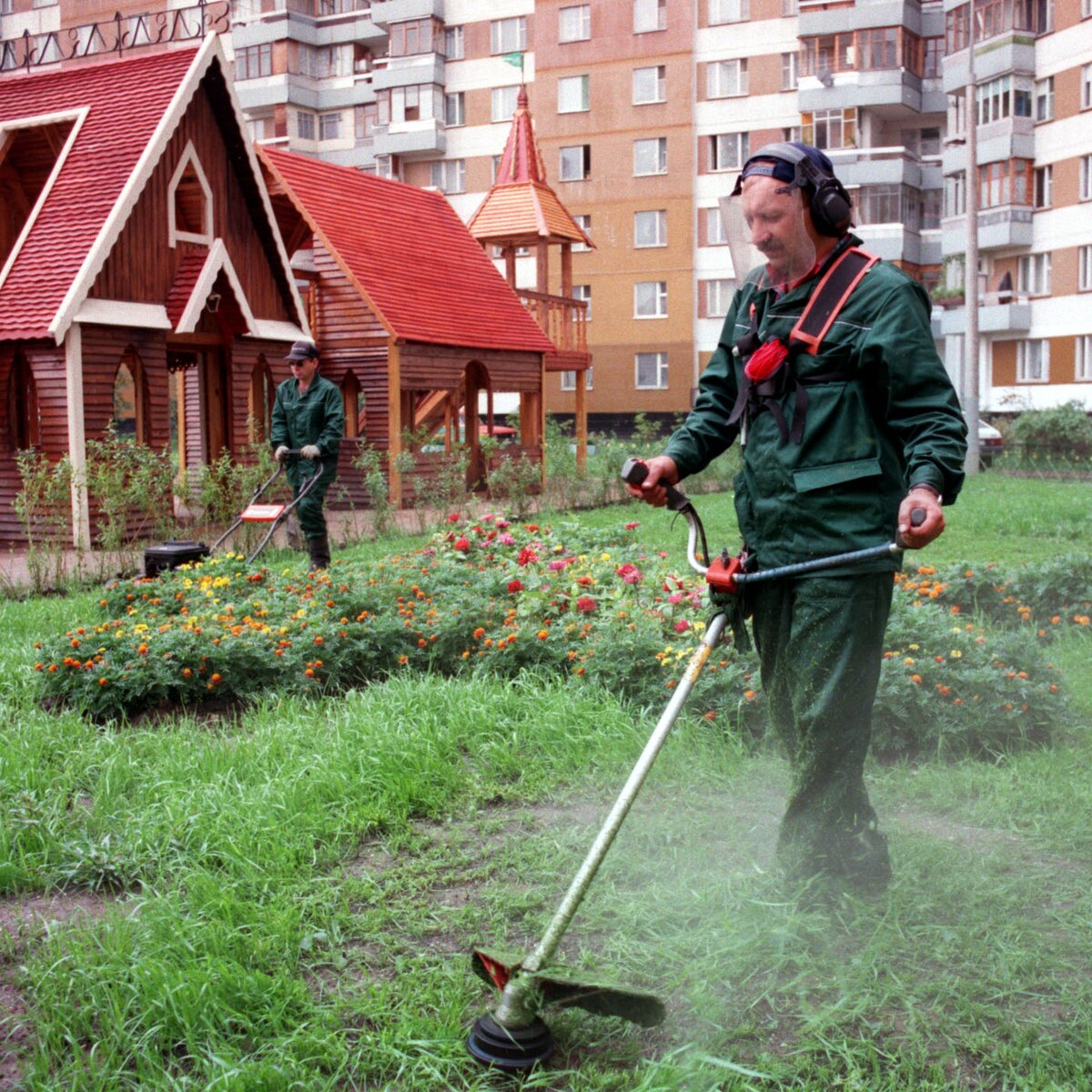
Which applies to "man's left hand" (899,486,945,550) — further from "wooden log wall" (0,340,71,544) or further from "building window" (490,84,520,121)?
"building window" (490,84,520,121)

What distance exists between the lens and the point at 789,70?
148 feet

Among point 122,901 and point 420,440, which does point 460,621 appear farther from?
point 420,440

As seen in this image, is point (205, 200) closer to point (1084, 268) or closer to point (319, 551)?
point (319, 551)

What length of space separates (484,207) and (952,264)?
21467 mm

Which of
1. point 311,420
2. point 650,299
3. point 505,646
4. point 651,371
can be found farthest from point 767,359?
point 650,299

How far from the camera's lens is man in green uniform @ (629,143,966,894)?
3.64m

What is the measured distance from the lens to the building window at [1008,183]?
137 feet

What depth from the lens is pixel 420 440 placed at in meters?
20.3

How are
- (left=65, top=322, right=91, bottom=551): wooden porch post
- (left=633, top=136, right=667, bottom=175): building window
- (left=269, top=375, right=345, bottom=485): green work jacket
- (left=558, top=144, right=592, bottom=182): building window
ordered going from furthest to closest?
(left=558, top=144, right=592, bottom=182): building window → (left=633, top=136, right=667, bottom=175): building window → (left=65, top=322, right=91, bottom=551): wooden porch post → (left=269, top=375, right=345, bottom=485): green work jacket

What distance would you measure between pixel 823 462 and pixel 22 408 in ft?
50.5

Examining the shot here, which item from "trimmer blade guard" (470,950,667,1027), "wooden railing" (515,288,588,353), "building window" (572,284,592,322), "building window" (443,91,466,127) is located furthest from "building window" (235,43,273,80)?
"trimmer blade guard" (470,950,667,1027)

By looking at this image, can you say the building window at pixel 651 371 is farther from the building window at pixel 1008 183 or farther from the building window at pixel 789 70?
the building window at pixel 1008 183

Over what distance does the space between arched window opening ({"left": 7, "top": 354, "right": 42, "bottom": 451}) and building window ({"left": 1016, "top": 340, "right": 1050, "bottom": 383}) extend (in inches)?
1280

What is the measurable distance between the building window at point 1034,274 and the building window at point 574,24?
16.6 meters
